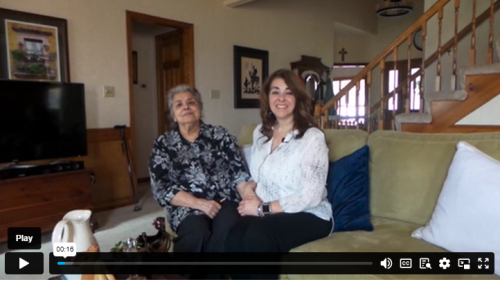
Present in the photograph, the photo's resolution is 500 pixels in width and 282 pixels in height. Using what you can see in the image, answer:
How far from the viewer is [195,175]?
175cm

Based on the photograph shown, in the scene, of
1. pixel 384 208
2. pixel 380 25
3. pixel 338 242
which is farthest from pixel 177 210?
pixel 380 25

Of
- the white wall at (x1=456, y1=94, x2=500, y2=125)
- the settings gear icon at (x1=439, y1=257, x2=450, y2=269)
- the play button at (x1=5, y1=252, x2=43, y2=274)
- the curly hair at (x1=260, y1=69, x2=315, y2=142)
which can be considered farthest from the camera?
the white wall at (x1=456, y1=94, x2=500, y2=125)

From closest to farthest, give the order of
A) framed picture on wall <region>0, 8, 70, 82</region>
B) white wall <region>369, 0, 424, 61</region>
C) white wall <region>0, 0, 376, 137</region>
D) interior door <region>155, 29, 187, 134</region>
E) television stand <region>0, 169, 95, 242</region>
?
1. television stand <region>0, 169, 95, 242</region>
2. framed picture on wall <region>0, 8, 70, 82</region>
3. white wall <region>0, 0, 376, 137</region>
4. interior door <region>155, 29, 187, 134</region>
5. white wall <region>369, 0, 424, 61</region>

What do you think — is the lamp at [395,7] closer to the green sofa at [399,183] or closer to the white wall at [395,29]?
the white wall at [395,29]

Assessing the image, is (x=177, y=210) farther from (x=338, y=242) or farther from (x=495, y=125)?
(x=495, y=125)

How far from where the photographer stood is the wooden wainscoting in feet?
10.8

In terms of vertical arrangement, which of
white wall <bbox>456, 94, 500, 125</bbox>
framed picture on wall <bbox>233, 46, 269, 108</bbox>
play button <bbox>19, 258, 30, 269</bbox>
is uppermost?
framed picture on wall <bbox>233, 46, 269, 108</bbox>

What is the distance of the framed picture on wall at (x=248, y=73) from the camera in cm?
455

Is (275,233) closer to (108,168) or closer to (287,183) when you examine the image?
(287,183)

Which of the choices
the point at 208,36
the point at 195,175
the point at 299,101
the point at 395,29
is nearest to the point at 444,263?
the point at 299,101

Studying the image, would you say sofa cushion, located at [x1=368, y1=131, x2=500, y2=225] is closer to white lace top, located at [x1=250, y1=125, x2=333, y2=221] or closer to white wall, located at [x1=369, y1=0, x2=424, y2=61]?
white lace top, located at [x1=250, y1=125, x2=333, y2=221]

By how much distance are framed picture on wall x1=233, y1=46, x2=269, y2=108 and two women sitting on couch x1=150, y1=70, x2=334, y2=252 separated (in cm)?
276

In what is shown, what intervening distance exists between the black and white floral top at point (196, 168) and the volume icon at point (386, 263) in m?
0.81

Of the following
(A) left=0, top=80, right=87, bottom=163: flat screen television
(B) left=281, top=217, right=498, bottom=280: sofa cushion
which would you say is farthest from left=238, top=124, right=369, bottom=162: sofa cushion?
(A) left=0, top=80, right=87, bottom=163: flat screen television
